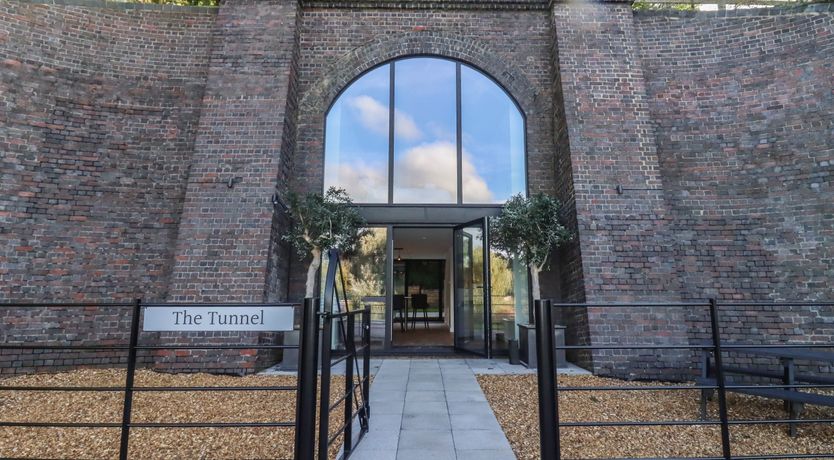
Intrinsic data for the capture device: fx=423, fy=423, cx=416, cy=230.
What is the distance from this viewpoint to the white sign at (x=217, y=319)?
7.79 feet

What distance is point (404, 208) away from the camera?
266 inches

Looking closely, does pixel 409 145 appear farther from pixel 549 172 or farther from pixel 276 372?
pixel 276 372

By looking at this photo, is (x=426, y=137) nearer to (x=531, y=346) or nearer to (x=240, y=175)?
(x=240, y=175)

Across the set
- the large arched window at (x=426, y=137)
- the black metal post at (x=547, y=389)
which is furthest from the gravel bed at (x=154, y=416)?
the large arched window at (x=426, y=137)

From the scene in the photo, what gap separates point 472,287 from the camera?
6.77m

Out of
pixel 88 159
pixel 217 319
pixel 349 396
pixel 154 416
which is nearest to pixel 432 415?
pixel 349 396

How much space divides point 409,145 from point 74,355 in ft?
18.1

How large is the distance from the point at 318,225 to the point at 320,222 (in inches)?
2.3

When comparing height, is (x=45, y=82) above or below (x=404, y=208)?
above

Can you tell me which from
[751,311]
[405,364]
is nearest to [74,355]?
[405,364]

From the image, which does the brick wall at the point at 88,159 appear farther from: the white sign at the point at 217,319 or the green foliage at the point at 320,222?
the white sign at the point at 217,319

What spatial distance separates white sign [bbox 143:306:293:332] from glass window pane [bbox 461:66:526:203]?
16.1ft

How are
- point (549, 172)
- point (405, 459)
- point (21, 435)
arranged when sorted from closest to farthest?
point (405, 459)
point (21, 435)
point (549, 172)

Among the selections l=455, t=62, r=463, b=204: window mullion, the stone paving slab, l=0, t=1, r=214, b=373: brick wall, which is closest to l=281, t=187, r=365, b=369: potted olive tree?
the stone paving slab
